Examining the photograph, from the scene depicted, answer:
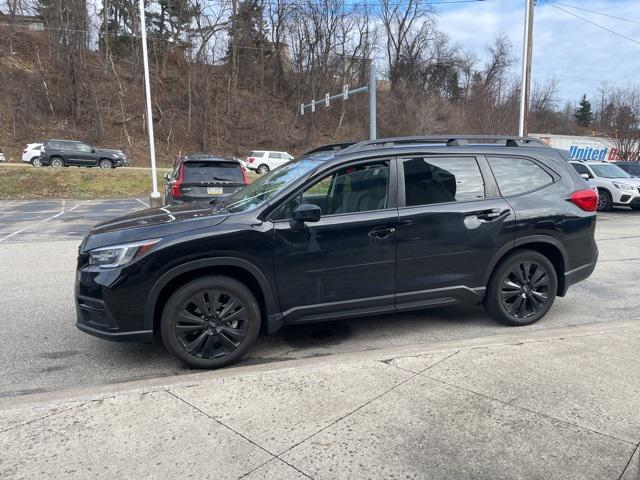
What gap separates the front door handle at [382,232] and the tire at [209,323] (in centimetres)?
114

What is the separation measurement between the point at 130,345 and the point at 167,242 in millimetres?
1336

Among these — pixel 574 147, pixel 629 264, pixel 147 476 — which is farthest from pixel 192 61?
pixel 147 476

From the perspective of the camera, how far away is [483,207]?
4.59 meters

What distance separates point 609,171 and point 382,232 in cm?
1540

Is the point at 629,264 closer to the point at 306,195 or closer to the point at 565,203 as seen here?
the point at 565,203

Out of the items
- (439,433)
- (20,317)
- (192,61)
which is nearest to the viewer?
(439,433)

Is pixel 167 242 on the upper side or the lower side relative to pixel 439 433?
upper

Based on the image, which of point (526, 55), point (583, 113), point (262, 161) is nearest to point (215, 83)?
point (262, 161)

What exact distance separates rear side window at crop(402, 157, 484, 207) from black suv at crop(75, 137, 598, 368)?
0.01 metres

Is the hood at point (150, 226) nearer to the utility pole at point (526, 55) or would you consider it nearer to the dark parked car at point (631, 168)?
the dark parked car at point (631, 168)

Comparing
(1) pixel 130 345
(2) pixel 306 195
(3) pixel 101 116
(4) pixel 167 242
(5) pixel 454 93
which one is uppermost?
(5) pixel 454 93

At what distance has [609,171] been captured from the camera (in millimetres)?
16391

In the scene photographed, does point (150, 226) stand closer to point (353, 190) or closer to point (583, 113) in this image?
point (353, 190)

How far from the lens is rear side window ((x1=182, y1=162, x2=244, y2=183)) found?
965 cm
